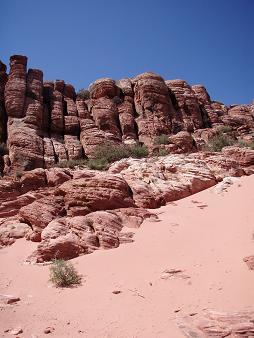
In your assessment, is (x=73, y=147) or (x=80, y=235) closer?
(x=80, y=235)

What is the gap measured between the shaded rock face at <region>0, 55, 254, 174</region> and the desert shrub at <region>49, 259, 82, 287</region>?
46.3 feet

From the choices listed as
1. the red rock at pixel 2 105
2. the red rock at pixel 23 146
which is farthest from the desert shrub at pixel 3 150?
the red rock at pixel 2 105

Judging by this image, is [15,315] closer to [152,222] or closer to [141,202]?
[152,222]

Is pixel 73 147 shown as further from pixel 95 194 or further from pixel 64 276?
pixel 64 276

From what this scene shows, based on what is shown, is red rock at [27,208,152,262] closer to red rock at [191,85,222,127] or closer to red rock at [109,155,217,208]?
red rock at [109,155,217,208]

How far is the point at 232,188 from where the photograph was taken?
15.4 meters

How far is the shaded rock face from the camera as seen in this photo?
81.5ft

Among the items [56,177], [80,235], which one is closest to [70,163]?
[56,177]

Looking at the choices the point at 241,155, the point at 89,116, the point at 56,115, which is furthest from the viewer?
the point at 89,116

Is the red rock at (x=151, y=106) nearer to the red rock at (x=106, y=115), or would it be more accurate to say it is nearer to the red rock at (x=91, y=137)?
the red rock at (x=106, y=115)

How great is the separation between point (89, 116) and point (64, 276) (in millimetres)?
22715

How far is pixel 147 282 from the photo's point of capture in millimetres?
8688

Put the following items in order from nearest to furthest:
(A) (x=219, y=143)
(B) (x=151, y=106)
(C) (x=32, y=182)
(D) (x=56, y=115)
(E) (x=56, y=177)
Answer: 1. (E) (x=56, y=177)
2. (C) (x=32, y=182)
3. (A) (x=219, y=143)
4. (D) (x=56, y=115)
5. (B) (x=151, y=106)

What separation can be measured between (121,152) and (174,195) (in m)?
9.02
